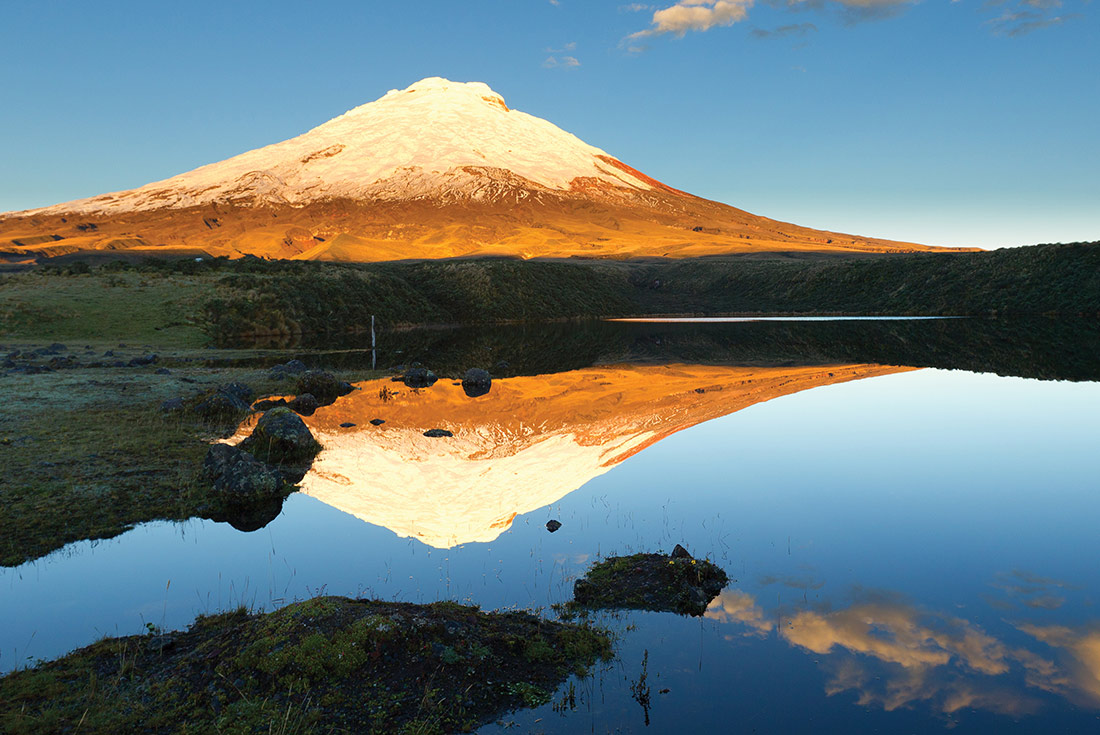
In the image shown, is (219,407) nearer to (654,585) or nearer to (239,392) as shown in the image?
(239,392)

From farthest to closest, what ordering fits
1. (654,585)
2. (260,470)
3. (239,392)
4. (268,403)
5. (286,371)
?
1. (286,371)
2. (268,403)
3. (239,392)
4. (260,470)
5. (654,585)

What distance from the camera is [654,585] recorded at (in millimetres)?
11844

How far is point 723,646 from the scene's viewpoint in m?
10.0

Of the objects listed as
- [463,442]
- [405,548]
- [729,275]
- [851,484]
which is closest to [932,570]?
[851,484]

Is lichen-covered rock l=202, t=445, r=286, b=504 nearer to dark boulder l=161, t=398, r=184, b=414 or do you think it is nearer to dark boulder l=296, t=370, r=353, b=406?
dark boulder l=161, t=398, r=184, b=414

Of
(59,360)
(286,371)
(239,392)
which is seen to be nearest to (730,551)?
(239,392)

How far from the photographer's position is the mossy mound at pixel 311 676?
7930 millimetres

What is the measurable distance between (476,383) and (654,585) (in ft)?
82.3

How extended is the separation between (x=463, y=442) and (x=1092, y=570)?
17.0 meters

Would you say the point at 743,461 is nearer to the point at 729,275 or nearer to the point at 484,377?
the point at 484,377

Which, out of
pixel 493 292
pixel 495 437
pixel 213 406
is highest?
pixel 493 292

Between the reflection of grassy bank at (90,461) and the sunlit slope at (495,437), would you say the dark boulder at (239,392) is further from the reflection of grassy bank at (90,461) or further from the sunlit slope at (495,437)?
the sunlit slope at (495,437)

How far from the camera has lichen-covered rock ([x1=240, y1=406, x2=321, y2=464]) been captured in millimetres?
20672

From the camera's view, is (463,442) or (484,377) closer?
(463,442)
